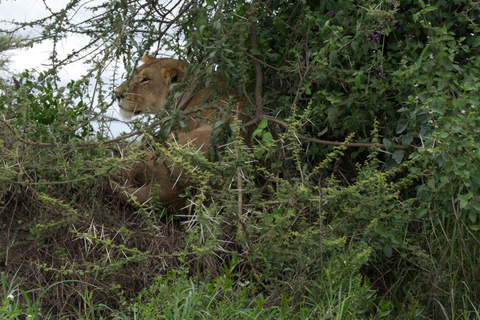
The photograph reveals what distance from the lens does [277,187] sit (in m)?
3.87

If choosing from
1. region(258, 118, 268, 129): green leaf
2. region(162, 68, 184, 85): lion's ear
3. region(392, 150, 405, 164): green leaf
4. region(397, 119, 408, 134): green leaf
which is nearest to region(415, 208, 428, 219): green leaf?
region(392, 150, 405, 164): green leaf

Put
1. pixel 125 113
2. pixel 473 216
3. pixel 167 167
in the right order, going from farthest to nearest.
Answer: pixel 125 113
pixel 167 167
pixel 473 216

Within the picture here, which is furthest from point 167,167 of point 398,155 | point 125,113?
point 125,113

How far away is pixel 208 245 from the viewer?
3295 mm

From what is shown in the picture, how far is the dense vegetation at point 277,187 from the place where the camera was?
136 inches

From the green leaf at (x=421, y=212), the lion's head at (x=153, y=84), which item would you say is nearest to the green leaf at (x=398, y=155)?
the green leaf at (x=421, y=212)

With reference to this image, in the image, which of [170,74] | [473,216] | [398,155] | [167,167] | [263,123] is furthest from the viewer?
[170,74]

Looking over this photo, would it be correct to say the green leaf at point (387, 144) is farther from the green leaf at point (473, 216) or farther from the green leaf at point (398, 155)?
the green leaf at point (473, 216)

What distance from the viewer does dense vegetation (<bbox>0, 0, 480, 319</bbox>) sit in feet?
11.3

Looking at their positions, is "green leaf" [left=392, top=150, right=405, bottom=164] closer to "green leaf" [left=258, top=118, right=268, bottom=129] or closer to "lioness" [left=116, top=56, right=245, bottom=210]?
"green leaf" [left=258, top=118, right=268, bottom=129]

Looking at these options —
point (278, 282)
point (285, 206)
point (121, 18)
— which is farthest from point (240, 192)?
point (121, 18)

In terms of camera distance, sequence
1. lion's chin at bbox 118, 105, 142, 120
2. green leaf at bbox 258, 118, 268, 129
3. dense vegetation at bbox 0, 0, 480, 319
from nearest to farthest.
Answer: dense vegetation at bbox 0, 0, 480, 319 < green leaf at bbox 258, 118, 268, 129 < lion's chin at bbox 118, 105, 142, 120

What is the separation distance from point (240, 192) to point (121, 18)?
204 centimetres

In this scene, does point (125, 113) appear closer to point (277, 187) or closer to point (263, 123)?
point (263, 123)
